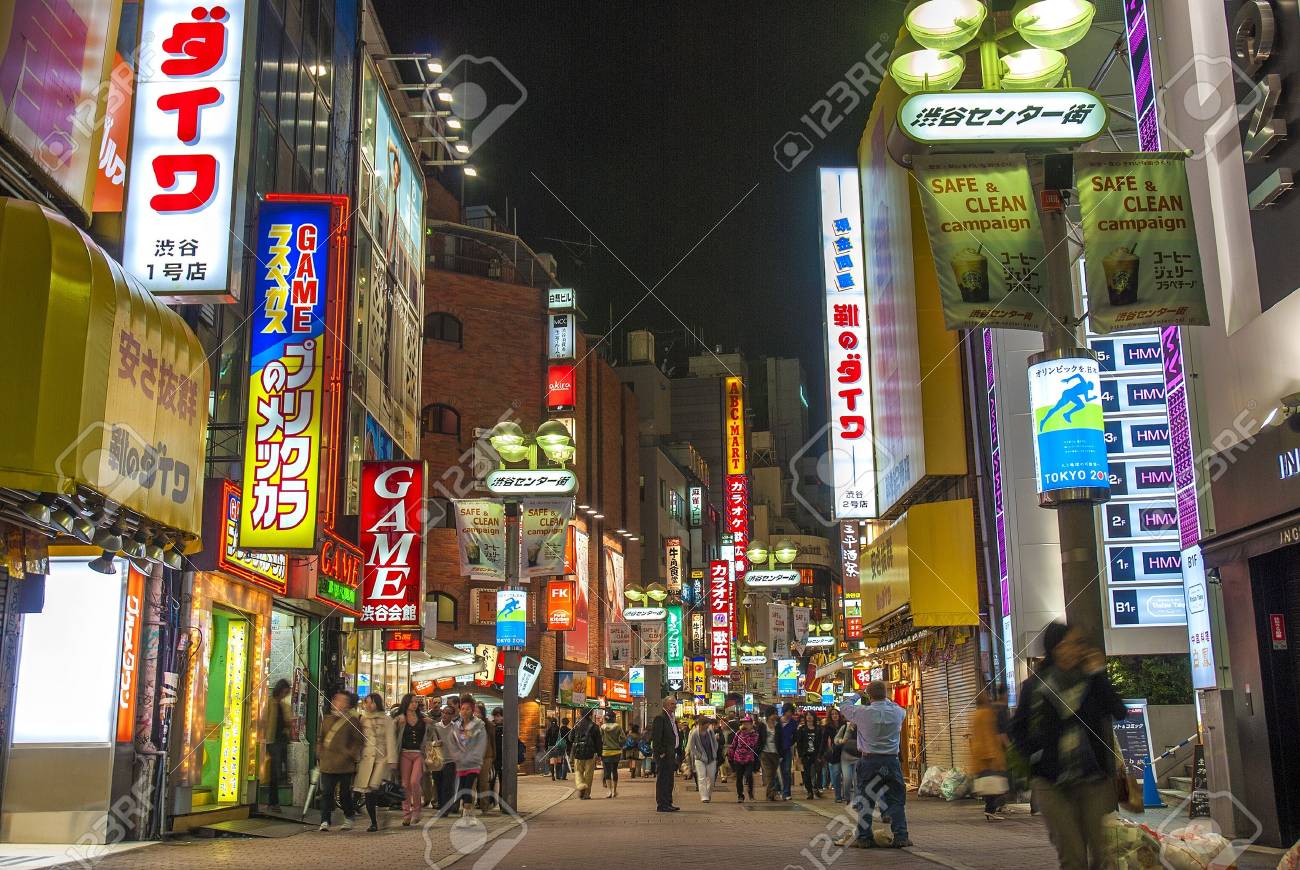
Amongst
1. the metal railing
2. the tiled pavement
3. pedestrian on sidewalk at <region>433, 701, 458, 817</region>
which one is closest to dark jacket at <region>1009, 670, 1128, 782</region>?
the tiled pavement

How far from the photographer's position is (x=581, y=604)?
5875 centimetres

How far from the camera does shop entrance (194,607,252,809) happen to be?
59.0 feet

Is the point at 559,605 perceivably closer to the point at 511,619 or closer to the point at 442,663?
the point at 442,663

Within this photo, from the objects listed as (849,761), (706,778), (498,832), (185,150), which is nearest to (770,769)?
(706,778)

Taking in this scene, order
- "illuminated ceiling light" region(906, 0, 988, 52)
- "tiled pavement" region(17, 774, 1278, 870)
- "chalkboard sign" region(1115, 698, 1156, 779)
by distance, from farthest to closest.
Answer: "chalkboard sign" region(1115, 698, 1156, 779) < "tiled pavement" region(17, 774, 1278, 870) < "illuminated ceiling light" region(906, 0, 988, 52)

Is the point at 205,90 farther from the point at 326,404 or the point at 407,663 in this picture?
the point at 407,663

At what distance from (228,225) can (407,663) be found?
19057 millimetres

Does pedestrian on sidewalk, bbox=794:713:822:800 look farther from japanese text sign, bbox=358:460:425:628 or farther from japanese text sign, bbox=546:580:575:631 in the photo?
japanese text sign, bbox=546:580:575:631

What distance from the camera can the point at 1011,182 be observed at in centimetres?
1024

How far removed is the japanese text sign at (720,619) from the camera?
64938 millimetres

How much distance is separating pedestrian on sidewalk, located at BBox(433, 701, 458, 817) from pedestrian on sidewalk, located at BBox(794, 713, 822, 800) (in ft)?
25.2

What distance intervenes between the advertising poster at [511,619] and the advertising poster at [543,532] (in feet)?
1.61

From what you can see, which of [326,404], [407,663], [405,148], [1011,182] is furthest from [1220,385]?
[405,148]

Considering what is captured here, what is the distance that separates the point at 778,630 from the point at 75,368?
135ft
